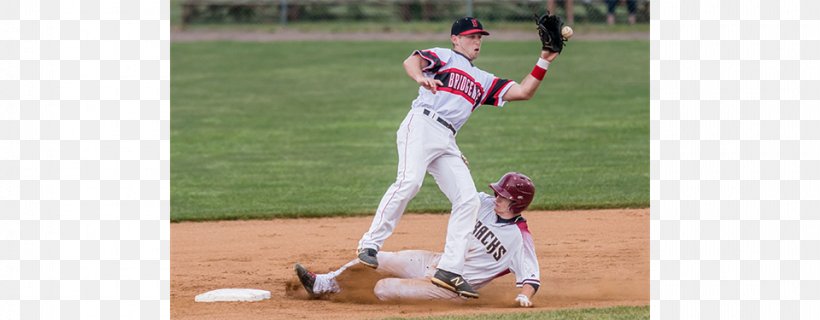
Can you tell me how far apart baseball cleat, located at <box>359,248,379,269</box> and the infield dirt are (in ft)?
1.06

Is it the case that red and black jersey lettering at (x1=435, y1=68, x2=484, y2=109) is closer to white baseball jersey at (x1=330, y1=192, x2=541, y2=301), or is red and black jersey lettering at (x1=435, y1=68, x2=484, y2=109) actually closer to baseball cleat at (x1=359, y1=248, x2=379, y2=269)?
white baseball jersey at (x1=330, y1=192, x2=541, y2=301)

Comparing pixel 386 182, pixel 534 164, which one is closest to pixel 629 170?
pixel 534 164

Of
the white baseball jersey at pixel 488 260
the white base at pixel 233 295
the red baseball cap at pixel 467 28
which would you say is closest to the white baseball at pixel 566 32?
the red baseball cap at pixel 467 28

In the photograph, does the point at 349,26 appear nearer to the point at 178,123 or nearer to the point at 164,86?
the point at 178,123

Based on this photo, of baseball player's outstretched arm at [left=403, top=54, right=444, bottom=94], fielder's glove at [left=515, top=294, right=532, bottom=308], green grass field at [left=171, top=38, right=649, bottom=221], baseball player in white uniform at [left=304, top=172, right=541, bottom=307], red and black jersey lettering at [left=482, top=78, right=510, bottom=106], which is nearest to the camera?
baseball player's outstretched arm at [left=403, top=54, right=444, bottom=94]

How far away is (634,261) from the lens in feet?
35.7

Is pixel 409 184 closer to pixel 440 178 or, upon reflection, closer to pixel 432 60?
pixel 440 178

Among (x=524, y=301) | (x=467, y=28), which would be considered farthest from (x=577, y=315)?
(x=467, y=28)

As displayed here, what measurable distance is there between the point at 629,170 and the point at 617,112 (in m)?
5.76

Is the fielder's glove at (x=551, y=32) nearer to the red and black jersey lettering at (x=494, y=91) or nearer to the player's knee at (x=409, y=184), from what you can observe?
the red and black jersey lettering at (x=494, y=91)

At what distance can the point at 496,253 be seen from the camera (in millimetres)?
9305

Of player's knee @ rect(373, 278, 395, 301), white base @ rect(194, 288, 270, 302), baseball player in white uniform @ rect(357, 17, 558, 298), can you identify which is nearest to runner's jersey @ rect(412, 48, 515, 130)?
baseball player in white uniform @ rect(357, 17, 558, 298)

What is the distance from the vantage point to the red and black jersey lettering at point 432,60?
30.1 feet

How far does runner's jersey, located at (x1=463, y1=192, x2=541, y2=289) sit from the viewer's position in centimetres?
925
